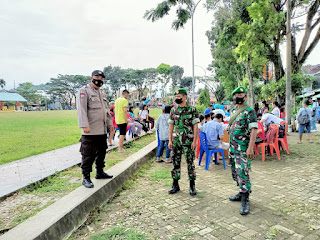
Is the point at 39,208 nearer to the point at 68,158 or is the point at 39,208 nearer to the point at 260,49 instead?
the point at 68,158

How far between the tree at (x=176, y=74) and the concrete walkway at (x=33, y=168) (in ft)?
200

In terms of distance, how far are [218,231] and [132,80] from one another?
6346 cm

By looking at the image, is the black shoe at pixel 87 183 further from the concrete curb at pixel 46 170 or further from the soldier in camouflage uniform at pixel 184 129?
the soldier in camouflage uniform at pixel 184 129

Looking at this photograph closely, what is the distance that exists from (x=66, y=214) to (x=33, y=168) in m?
2.93

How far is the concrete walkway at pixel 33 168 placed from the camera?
157 inches

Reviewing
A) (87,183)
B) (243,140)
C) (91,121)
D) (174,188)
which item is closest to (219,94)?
(174,188)

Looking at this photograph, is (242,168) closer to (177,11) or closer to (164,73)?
(177,11)

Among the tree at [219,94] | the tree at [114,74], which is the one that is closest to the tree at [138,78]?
the tree at [114,74]

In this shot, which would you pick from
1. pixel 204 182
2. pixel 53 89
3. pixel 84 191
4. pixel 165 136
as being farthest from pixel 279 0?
pixel 53 89

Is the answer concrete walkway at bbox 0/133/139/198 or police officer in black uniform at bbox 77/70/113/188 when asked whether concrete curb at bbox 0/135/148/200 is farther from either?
police officer in black uniform at bbox 77/70/113/188

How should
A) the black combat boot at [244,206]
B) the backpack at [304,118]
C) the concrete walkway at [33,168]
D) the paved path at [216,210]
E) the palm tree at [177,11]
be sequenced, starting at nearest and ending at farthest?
1. the paved path at [216,210]
2. the black combat boot at [244,206]
3. the concrete walkway at [33,168]
4. the backpack at [304,118]
5. the palm tree at [177,11]

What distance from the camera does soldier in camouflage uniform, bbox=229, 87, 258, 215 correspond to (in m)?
3.11

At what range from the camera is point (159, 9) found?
1823 centimetres

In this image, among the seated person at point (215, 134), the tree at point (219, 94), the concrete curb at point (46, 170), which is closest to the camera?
the concrete curb at point (46, 170)
